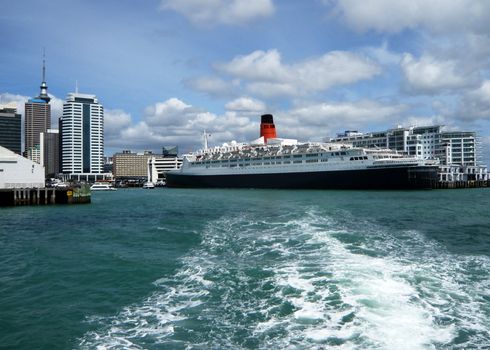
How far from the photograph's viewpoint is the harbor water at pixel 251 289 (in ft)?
23.6

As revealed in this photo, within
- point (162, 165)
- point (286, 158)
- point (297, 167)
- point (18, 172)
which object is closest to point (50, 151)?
point (162, 165)

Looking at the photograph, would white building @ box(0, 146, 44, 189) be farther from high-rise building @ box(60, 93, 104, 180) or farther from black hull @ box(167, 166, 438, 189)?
high-rise building @ box(60, 93, 104, 180)

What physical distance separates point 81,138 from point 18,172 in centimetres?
12311

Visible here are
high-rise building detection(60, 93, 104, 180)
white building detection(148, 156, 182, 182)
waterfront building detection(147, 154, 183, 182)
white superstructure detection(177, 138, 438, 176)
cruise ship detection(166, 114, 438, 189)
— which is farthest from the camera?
high-rise building detection(60, 93, 104, 180)

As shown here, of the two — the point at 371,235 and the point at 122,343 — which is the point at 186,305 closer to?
the point at 122,343

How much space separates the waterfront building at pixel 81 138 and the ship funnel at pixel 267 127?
93140 mm

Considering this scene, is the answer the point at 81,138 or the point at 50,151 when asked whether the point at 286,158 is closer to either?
the point at 81,138

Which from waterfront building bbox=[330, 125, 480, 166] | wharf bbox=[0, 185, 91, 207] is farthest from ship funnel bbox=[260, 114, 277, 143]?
wharf bbox=[0, 185, 91, 207]

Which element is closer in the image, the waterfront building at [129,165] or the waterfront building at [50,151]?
the waterfront building at [129,165]

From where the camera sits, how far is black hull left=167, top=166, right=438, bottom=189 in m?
51.9

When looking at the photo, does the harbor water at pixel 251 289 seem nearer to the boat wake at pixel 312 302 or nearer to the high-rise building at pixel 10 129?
the boat wake at pixel 312 302

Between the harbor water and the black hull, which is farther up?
the black hull

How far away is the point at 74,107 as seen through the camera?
153500mm

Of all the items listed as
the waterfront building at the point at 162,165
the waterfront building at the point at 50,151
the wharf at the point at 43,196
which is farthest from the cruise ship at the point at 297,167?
the waterfront building at the point at 50,151
